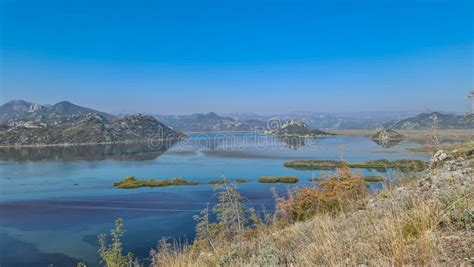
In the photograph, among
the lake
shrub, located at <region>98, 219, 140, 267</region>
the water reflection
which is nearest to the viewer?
shrub, located at <region>98, 219, 140, 267</region>

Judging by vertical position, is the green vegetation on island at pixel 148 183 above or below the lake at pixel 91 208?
above

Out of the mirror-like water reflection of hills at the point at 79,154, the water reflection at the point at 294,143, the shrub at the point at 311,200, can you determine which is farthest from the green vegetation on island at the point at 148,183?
the water reflection at the point at 294,143

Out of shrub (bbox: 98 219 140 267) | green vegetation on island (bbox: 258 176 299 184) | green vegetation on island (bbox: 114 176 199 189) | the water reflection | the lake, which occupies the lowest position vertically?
the lake

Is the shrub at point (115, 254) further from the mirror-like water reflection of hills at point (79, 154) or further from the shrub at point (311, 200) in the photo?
the mirror-like water reflection of hills at point (79, 154)

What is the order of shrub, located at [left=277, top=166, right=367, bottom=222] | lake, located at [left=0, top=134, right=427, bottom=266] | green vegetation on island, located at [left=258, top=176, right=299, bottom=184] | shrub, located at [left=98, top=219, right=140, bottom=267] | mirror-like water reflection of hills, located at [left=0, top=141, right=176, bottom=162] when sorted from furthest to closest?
mirror-like water reflection of hills, located at [left=0, top=141, right=176, bottom=162]
green vegetation on island, located at [left=258, top=176, right=299, bottom=184]
lake, located at [left=0, top=134, right=427, bottom=266]
shrub, located at [left=277, top=166, right=367, bottom=222]
shrub, located at [left=98, top=219, right=140, bottom=267]

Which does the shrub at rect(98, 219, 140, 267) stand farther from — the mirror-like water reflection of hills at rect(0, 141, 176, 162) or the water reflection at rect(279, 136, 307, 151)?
the water reflection at rect(279, 136, 307, 151)

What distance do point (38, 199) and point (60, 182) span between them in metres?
13.4

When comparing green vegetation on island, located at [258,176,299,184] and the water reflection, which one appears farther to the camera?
the water reflection

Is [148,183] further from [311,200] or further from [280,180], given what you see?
[311,200]

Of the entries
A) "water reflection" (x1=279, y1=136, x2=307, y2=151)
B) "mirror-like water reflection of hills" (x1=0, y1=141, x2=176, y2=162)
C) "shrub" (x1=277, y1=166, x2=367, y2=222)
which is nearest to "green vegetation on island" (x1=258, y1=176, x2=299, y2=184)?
"shrub" (x1=277, y1=166, x2=367, y2=222)

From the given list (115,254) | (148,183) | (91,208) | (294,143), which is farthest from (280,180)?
(294,143)

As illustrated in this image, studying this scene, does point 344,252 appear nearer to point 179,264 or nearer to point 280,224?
point 179,264

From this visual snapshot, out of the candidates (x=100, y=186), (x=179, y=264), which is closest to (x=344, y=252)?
(x=179, y=264)

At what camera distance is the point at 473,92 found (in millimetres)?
5238
